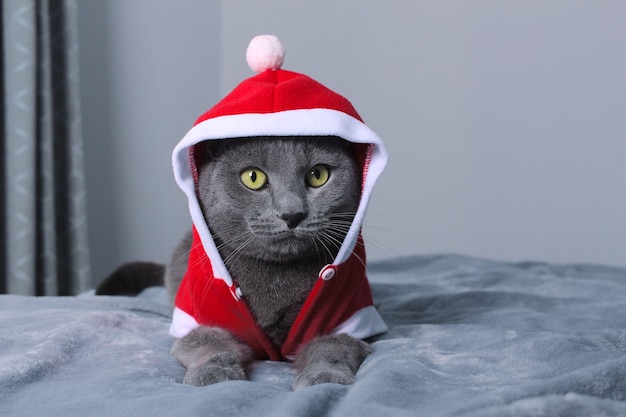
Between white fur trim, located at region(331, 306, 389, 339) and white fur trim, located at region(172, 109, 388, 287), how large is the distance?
0.12 m

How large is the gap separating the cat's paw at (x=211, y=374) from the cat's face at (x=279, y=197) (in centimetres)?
20

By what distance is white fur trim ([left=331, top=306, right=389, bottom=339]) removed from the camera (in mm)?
1150

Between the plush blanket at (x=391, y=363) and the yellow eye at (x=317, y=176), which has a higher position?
the yellow eye at (x=317, y=176)

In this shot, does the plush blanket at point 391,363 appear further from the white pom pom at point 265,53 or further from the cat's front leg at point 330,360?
the white pom pom at point 265,53

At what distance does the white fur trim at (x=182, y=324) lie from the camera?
117 cm

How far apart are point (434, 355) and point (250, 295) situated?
1.00 ft

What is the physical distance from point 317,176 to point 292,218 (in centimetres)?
12

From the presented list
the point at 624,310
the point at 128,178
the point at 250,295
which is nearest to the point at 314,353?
the point at 250,295

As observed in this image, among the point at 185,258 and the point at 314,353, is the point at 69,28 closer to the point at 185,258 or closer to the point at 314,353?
the point at 185,258

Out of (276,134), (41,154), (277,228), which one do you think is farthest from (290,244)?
(41,154)

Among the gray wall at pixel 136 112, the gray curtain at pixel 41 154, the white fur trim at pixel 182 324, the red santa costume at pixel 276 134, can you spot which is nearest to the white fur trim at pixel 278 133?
the red santa costume at pixel 276 134

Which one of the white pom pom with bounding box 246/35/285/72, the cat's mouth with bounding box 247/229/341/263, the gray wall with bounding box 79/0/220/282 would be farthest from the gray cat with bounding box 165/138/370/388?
the gray wall with bounding box 79/0/220/282

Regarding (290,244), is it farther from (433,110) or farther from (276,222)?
(433,110)

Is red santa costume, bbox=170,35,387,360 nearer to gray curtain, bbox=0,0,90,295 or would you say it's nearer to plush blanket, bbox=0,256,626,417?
plush blanket, bbox=0,256,626,417
